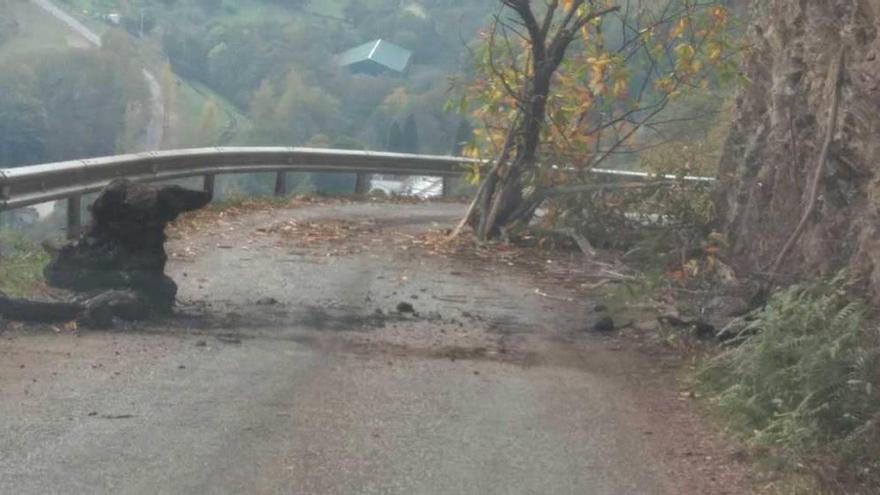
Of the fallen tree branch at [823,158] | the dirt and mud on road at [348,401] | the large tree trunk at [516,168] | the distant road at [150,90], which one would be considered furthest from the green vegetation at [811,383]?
the distant road at [150,90]

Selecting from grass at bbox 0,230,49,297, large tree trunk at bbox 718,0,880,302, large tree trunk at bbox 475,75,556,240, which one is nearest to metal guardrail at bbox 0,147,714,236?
grass at bbox 0,230,49,297

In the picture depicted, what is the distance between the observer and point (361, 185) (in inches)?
1013

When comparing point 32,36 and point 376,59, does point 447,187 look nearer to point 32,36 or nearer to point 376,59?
point 376,59

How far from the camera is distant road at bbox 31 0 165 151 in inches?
723

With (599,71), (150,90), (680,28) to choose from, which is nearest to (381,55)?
(150,90)

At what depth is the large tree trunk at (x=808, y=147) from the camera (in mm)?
9695

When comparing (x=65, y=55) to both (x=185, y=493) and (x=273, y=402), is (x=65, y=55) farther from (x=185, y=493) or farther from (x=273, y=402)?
(x=185, y=493)

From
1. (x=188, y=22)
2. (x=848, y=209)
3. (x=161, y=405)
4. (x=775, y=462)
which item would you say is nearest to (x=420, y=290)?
(x=848, y=209)

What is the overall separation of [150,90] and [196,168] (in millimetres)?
1323

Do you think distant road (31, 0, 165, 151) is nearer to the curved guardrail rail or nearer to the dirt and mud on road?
the curved guardrail rail

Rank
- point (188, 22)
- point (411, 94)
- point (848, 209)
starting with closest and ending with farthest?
point (848, 209) < point (188, 22) < point (411, 94)

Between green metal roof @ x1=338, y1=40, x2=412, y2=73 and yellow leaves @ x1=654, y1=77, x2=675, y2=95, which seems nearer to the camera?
yellow leaves @ x1=654, y1=77, x2=675, y2=95

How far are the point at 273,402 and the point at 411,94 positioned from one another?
1755 centimetres

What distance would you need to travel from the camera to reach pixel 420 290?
1340 cm
